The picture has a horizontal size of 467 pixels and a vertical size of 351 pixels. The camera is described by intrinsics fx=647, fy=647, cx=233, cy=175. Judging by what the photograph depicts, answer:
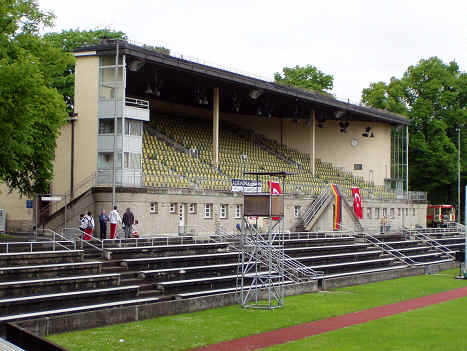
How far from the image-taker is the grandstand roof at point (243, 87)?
32312mm

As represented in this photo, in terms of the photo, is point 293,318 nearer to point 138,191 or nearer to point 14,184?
point 138,191

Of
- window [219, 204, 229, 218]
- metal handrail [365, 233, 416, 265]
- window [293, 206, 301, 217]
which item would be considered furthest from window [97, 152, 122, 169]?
metal handrail [365, 233, 416, 265]

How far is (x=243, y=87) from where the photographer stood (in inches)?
1634

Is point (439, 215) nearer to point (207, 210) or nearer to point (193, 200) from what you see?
point (207, 210)

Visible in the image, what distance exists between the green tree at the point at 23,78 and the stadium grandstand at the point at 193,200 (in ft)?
10.5

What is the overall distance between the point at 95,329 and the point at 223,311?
5.07m

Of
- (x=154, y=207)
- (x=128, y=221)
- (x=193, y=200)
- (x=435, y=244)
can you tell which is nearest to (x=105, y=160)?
(x=154, y=207)

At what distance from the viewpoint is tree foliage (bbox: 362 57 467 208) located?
63250mm

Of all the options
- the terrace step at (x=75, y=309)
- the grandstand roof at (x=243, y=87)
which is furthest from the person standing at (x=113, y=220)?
the grandstand roof at (x=243, y=87)

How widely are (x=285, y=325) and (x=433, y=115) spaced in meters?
50.3

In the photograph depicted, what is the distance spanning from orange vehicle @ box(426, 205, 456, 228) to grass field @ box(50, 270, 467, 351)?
131 ft

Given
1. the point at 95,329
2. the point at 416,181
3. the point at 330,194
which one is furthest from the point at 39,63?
the point at 416,181

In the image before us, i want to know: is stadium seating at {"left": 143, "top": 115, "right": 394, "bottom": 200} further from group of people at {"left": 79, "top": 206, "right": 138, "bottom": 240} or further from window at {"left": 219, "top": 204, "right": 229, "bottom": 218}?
group of people at {"left": 79, "top": 206, "right": 138, "bottom": 240}

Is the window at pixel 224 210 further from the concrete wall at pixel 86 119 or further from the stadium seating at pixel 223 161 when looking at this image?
the concrete wall at pixel 86 119
